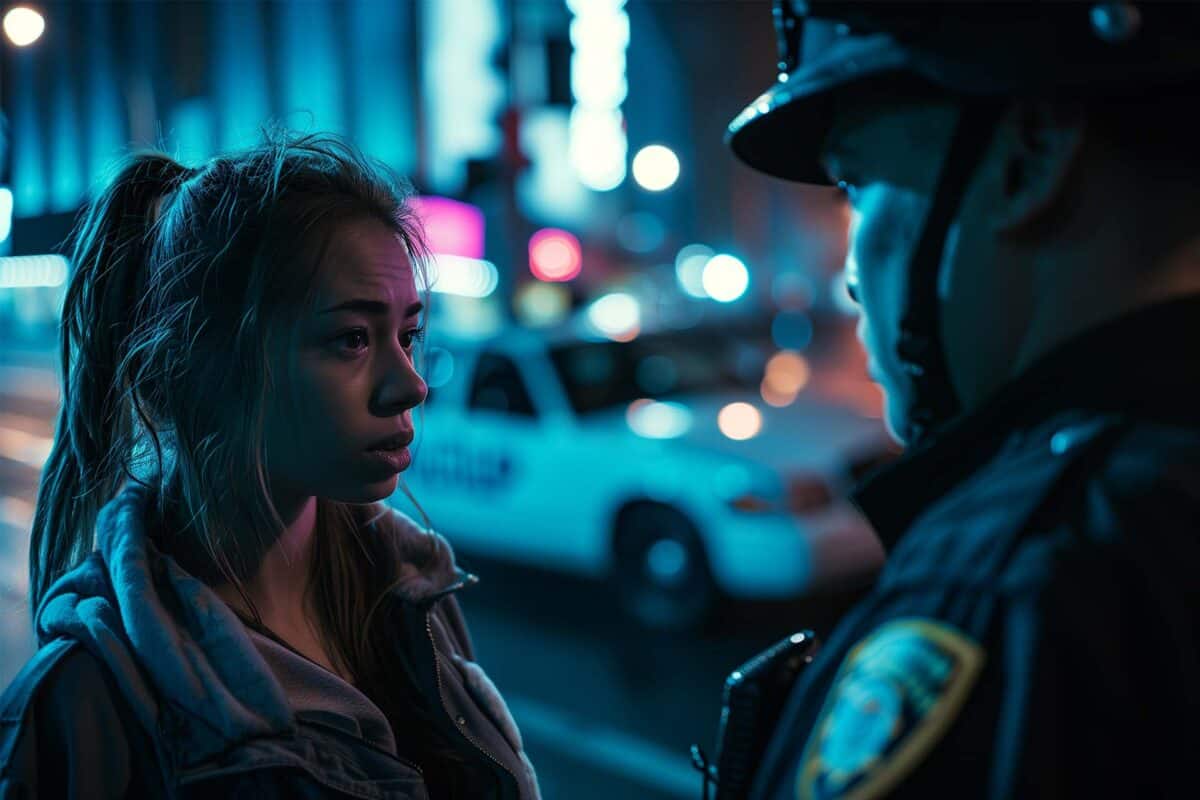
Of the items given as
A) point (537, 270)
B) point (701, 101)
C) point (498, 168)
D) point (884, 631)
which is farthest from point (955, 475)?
point (701, 101)

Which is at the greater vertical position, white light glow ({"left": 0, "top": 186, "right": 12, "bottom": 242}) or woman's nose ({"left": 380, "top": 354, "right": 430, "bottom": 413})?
white light glow ({"left": 0, "top": 186, "right": 12, "bottom": 242})

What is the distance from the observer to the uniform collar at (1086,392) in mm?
870

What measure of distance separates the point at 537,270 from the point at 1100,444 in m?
21.3

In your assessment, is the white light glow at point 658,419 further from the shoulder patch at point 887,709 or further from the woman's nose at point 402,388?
the shoulder patch at point 887,709

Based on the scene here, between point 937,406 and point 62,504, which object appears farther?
point 62,504

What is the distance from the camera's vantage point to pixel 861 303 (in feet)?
4.14

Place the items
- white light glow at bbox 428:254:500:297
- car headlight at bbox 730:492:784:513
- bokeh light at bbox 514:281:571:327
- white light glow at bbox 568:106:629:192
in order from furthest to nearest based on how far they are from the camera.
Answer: white light glow at bbox 568:106:629:192, bokeh light at bbox 514:281:571:327, white light glow at bbox 428:254:500:297, car headlight at bbox 730:492:784:513

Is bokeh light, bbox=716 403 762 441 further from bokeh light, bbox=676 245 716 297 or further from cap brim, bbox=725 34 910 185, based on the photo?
bokeh light, bbox=676 245 716 297

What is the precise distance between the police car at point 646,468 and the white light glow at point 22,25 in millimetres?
2883

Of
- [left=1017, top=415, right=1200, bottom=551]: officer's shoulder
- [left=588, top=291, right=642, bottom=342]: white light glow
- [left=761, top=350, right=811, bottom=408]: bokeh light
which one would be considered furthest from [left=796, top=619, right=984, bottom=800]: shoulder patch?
[left=588, top=291, right=642, bottom=342]: white light glow

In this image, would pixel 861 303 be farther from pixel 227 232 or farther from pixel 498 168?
pixel 498 168

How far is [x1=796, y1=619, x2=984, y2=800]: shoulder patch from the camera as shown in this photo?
0.76 meters

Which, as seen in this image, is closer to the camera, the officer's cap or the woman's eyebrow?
the officer's cap

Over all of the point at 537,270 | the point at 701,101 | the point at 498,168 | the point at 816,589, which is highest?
the point at 701,101
